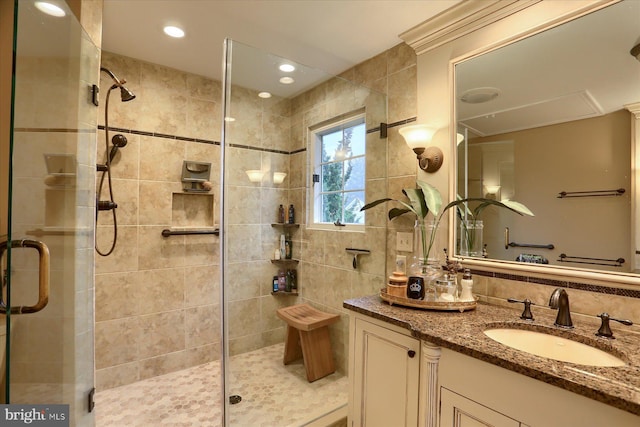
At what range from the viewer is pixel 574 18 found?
1339 millimetres

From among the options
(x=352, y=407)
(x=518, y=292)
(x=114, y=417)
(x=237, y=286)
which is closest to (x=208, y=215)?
(x=237, y=286)

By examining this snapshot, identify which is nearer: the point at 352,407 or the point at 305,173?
the point at 352,407

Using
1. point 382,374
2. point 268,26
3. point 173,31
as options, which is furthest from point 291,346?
point 173,31

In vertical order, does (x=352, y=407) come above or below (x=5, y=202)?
below

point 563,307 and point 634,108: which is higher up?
point 634,108

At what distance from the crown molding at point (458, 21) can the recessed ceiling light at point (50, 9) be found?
1.78 metres

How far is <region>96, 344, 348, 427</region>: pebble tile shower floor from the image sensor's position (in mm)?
1850

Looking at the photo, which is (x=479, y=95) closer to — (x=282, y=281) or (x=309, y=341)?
(x=282, y=281)

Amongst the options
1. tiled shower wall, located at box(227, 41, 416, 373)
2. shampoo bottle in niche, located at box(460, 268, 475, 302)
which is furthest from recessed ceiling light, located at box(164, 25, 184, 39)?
shampoo bottle in niche, located at box(460, 268, 475, 302)

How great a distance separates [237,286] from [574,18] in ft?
7.29

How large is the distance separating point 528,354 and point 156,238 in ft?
8.25

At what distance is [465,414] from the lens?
105cm

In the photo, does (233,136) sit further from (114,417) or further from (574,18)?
(114,417)

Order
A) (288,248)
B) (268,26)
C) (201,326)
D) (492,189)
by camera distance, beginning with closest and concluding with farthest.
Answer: (492,189) → (268,26) → (288,248) → (201,326)
